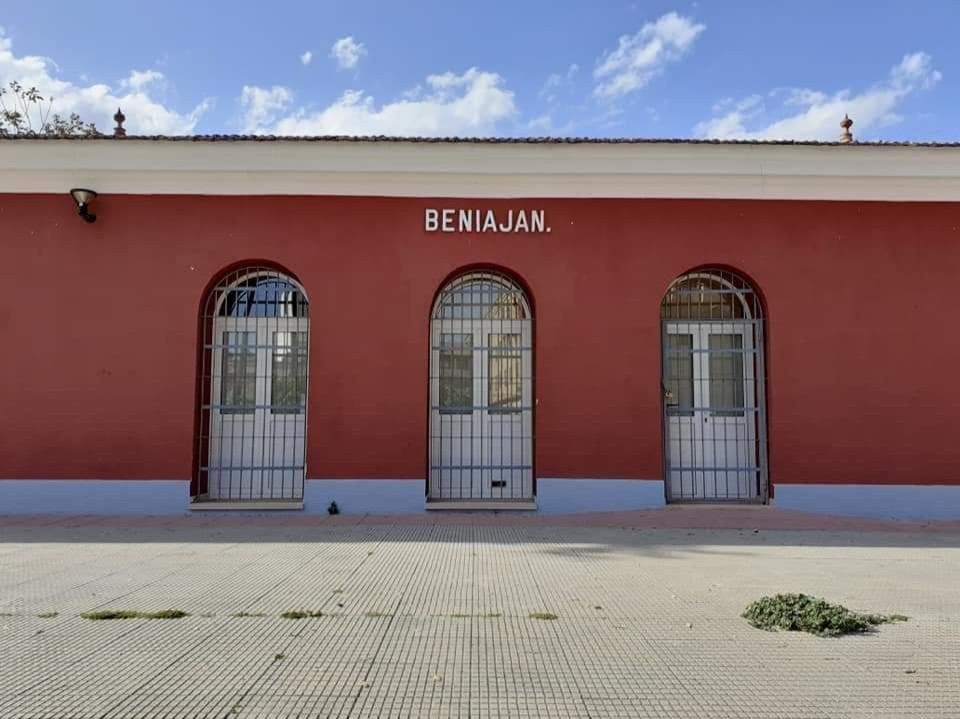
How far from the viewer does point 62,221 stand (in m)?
8.10

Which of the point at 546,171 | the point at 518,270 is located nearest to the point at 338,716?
the point at 518,270

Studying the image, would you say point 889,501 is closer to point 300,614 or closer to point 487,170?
point 487,170

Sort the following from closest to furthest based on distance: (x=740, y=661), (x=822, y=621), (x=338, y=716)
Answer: (x=338, y=716) < (x=740, y=661) < (x=822, y=621)

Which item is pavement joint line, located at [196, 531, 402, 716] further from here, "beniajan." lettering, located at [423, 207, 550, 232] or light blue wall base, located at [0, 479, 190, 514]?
"beniajan." lettering, located at [423, 207, 550, 232]

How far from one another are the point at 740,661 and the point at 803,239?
621 centimetres

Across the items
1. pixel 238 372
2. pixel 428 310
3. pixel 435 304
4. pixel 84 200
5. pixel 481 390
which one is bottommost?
pixel 481 390

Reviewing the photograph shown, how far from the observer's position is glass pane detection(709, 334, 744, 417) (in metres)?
8.55

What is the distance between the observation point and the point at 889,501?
7941mm

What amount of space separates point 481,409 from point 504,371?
564mm

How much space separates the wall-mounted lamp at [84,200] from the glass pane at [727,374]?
25.3 ft

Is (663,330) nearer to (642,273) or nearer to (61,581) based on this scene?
(642,273)

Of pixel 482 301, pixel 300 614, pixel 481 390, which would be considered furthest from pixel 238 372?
pixel 300 614

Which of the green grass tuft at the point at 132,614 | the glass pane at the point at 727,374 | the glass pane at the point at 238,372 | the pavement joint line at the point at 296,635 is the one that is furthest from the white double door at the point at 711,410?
the green grass tuft at the point at 132,614

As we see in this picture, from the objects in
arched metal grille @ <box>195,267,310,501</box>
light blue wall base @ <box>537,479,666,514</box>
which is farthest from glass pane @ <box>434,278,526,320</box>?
light blue wall base @ <box>537,479,666,514</box>
